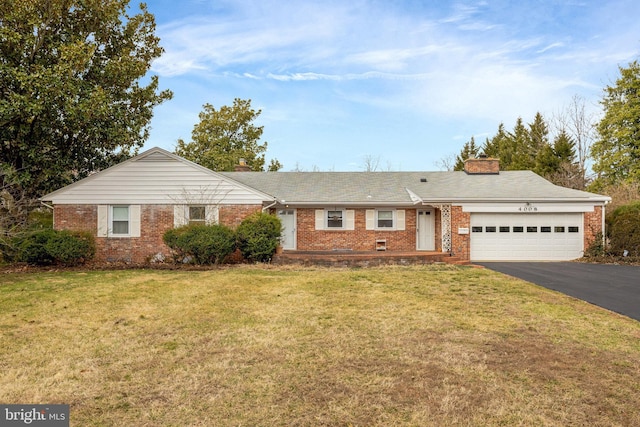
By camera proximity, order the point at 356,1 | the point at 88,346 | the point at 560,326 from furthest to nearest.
Result: the point at 356,1, the point at 560,326, the point at 88,346

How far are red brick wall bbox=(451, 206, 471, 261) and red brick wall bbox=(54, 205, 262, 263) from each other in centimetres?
814

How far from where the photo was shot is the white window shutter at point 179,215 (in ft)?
55.0

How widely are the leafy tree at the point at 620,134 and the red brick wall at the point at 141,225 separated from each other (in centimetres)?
2680

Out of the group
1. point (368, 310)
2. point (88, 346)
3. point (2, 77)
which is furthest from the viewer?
point (2, 77)

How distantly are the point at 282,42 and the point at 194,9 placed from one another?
155 inches

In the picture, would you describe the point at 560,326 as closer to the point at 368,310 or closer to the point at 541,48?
the point at 368,310

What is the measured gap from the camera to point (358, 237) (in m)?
19.1

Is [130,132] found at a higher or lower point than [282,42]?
lower

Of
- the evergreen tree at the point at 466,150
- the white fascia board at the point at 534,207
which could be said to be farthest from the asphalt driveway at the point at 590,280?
the evergreen tree at the point at 466,150

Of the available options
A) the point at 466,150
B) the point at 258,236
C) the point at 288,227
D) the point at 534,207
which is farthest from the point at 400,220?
the point at 466,150

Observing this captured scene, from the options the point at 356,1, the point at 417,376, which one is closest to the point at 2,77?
the point at 356,1

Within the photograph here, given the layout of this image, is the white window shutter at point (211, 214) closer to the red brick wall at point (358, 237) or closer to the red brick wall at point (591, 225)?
the red brick wall at point (358, 237)

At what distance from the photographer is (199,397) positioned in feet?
13.9

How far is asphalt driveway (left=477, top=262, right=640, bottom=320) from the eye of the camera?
901 cm
